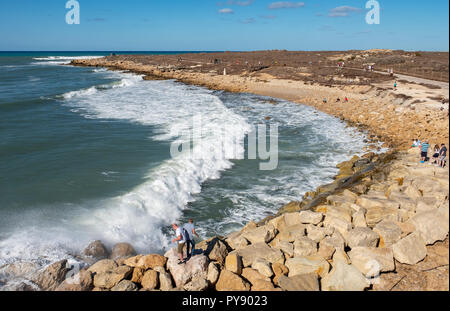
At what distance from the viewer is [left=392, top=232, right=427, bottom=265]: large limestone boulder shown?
6.41 m

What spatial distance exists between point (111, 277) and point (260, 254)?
129 inches

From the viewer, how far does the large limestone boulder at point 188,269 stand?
21.2 feet

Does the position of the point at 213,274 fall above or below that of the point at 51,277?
above

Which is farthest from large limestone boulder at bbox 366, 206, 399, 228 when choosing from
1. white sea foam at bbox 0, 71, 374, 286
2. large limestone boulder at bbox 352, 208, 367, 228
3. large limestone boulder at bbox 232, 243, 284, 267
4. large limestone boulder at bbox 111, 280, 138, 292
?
large limestone boulder at bbox 111, 280, 138, 292

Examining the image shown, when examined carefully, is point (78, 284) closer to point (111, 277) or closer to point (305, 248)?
point (111, 277)

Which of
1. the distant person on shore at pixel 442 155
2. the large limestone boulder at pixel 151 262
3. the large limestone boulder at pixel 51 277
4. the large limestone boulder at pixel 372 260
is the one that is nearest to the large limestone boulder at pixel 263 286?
the large limestone boulder at pixel 372 260

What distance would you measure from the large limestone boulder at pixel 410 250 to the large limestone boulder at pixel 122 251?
667 cm

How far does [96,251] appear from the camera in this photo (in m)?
8.53

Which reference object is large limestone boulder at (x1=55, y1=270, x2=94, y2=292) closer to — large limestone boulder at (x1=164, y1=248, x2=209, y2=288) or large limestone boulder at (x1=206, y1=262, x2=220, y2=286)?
large limestone boulder at (x1=164, y1=248, x2=209, y2=288)

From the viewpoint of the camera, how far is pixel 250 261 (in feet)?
22.7

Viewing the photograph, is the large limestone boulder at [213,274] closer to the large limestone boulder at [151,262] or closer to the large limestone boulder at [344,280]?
the large limestone boulder at [151,262]

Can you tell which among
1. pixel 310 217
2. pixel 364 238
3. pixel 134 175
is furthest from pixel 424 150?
pixel 134 175
